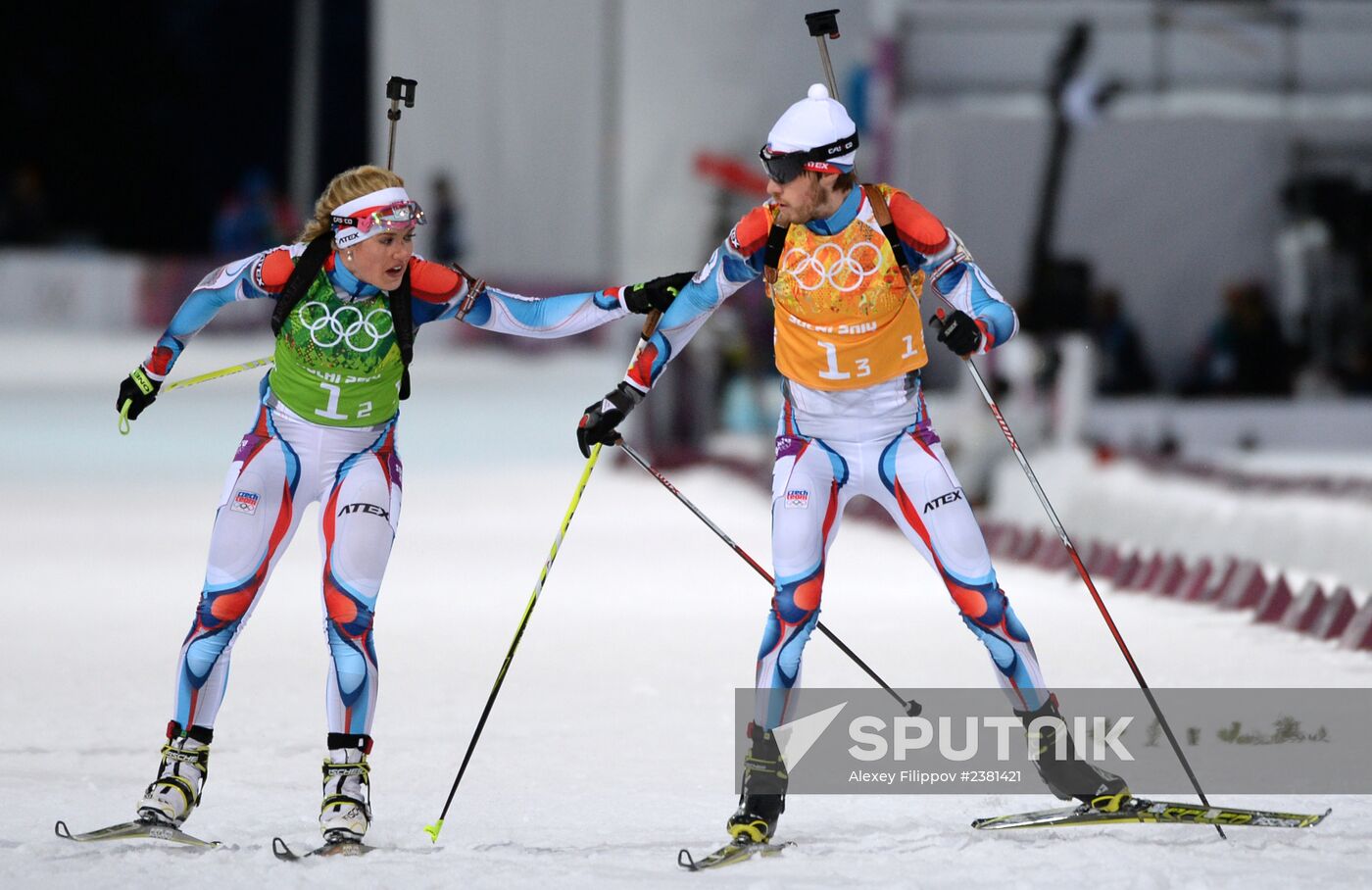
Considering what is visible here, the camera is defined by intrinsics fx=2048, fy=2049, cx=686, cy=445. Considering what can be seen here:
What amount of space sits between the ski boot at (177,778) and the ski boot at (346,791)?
14.9 inches

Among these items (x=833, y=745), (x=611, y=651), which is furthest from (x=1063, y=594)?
(x=833, y=745)

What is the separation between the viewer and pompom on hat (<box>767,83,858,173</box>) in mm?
5727

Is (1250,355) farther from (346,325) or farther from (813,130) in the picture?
(346,325)

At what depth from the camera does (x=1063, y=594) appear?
11039 mm

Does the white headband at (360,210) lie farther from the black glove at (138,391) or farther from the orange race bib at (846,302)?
the orange race bib at (846,302)

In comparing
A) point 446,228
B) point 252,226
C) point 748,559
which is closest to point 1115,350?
point 446,228

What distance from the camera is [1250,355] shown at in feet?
62.4

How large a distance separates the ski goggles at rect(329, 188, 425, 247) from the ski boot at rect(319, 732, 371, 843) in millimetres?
1398

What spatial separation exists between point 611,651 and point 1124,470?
627cm

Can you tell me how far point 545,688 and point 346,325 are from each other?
303 cm

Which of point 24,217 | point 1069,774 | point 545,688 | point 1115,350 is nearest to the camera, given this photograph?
point 1069,774

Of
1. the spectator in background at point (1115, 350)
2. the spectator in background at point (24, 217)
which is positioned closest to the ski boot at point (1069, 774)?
the spectator in background at point (1115, 350)

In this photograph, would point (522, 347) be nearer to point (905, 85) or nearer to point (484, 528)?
Result: point (905, 85)

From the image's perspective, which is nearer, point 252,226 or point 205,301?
point 205,301
